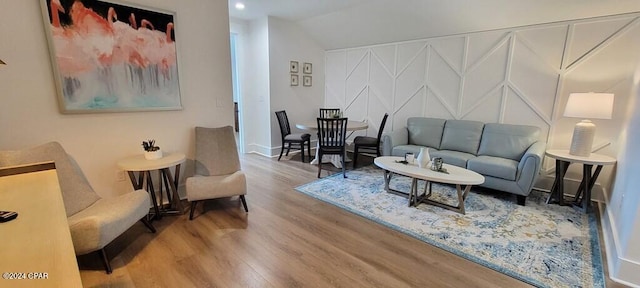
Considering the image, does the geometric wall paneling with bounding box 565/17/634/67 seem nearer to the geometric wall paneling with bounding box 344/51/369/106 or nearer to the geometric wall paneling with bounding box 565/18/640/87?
the geometric wall paneling with bounding box 565/18/640/87

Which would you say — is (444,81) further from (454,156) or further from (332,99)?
(332,99)

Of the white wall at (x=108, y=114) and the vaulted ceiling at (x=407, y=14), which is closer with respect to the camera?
the white wall at (x=108, y=114)

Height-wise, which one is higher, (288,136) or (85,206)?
(288,136)

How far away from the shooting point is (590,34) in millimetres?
3201

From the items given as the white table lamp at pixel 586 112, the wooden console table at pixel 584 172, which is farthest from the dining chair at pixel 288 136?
the white table lamp at pixel 586 112

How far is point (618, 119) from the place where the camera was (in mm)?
3129

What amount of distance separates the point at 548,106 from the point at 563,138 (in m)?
0.44

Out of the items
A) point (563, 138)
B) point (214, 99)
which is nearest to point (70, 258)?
point (214, 99)

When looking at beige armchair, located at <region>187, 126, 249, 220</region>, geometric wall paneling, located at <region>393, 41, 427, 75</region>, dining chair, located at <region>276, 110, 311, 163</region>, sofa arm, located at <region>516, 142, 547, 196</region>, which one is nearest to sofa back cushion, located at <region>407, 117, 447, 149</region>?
geometric wall paneling, located at <region>393, 41, 427, 75</region>

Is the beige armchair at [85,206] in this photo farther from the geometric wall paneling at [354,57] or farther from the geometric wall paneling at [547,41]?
the geometric wall paneling at [547,41]

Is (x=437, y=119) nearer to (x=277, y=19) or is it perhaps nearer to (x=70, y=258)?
(x=277, y=19)

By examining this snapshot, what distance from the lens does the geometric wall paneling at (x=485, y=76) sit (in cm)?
386

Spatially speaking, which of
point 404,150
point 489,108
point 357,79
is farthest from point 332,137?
point 489,108

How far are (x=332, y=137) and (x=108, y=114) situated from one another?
2.66 m
